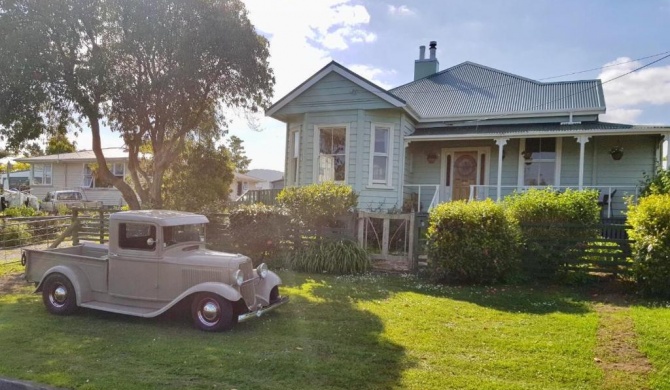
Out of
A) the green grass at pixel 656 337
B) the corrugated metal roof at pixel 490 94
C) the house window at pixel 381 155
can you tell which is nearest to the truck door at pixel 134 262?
the green grass at pixel 656 337

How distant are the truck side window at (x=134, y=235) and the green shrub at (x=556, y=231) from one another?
23.8 feet

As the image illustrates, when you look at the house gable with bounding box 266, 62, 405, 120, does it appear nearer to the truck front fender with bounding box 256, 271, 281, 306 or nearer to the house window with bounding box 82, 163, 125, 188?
the truck front fender with bounding box 256, 271, 281, 306

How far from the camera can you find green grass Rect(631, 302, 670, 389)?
4488mm

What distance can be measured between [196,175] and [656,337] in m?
15.0

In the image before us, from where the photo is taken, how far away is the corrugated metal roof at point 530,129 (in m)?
13.7

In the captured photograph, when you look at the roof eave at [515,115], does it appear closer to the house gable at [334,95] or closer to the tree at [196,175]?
the house gable at [334,95]

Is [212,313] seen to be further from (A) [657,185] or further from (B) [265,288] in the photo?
(A) [657,185]

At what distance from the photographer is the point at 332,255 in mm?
10617

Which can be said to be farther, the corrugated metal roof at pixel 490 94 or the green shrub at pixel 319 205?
the corrugated metal roof at pixel 490 94

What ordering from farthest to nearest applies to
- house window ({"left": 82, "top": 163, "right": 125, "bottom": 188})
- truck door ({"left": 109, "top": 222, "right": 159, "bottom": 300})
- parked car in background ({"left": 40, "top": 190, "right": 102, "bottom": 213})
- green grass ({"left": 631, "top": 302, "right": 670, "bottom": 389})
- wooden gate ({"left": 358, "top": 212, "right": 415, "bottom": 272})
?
house window ({"left": 82, "top": 163, "right": 125, "bottom": 188}) < parked car in background ({"left": 40, "top": 190, "right": 102, "bottom": 213}) < wooden gate ({"left": 358, "top": 212, "right": 415, "bottom": 272}) < truck door ({"left": 109, "top": 222, "right": 159, "bottom": 300}) < green grass ({"left": 631, "top": 302, "right": 670, "bottom": 389})

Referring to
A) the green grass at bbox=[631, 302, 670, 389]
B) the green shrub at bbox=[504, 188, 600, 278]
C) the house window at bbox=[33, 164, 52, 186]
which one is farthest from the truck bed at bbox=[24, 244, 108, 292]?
the house window at bbox=[33, 164, 52, 186]

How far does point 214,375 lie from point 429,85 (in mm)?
18517

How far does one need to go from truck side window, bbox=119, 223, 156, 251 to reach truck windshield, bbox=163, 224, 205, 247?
0.24m

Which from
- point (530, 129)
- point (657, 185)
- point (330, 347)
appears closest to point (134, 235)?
point (330, 347)
